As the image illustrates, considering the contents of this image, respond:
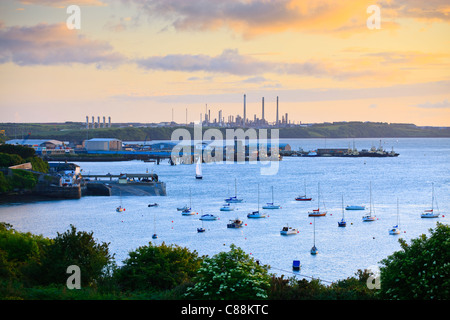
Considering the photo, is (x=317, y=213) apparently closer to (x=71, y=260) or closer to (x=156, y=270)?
(x=156, y=270)

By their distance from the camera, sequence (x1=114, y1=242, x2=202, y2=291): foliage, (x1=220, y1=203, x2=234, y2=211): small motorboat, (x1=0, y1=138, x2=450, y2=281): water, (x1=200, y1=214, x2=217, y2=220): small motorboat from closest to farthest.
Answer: (x1=114, y1=242, x2=202, y2=291): foliage
(x1=0, y1=138, x2=450, y2=281): water
(x1=200, y1=214, x2=217, y2=220): small motorboat
(x1=220, y1=203, x2=234, y2=211): small motorboat

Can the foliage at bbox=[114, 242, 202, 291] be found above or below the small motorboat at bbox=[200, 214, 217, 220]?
above

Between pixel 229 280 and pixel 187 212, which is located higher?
pixel 229 280

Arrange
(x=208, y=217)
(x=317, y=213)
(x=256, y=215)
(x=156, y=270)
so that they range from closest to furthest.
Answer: (x=156, y=270) → (x=208, y=217) → (x=256, y=215) → (x=317, y=213)

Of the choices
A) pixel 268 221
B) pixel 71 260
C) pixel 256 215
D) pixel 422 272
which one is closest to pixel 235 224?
pixel 268 221

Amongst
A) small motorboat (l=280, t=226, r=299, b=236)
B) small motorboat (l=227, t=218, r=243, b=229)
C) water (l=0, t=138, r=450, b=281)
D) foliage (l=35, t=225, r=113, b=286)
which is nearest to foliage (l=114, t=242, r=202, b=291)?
foliage (l=35, t=225, r=113, b=286)

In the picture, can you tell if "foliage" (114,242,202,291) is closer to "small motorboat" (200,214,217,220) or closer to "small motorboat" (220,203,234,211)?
"small motorboat" (200,214,217,220)
